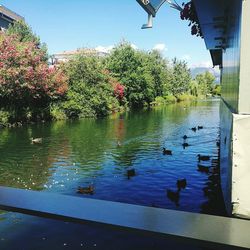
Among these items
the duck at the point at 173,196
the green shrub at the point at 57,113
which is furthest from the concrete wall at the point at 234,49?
the green shrub at the point at 57,113

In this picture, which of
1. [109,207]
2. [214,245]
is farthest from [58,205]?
[214,245]

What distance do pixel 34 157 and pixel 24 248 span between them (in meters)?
9.72

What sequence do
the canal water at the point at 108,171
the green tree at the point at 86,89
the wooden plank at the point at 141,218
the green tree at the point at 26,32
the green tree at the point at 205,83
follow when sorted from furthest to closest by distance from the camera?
the green tree at the point at 205,83 → the green tree at the point at 26,32 → the green tree at the point at 86,89 → the canal water at the point at 108,171 → the wooden plank at the point at 141,218

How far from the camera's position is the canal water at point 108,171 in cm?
816

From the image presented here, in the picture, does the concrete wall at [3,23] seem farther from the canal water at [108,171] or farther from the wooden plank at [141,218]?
the wooden plank at [141,218]

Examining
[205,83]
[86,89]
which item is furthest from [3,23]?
[205,83]

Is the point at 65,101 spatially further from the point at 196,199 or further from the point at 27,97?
the point at 196,199

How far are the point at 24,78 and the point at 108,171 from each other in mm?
17662

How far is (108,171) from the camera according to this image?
1301cm

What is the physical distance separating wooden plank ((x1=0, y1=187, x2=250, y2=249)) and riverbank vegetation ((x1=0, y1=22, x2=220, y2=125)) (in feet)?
85.6

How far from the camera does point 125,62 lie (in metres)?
49.9

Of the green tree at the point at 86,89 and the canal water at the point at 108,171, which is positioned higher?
the green tree at the point at 86,89

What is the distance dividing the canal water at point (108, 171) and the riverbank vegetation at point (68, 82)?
21.0ft

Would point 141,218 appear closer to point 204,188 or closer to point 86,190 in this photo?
→ point 86,190
